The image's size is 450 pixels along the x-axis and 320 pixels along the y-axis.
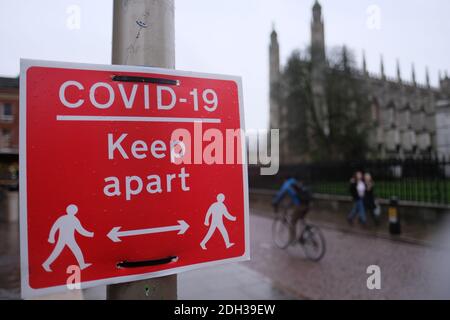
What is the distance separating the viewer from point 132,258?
1.24 metres

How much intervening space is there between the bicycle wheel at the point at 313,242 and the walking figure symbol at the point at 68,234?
6.91 m

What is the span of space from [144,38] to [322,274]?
20.2 feet

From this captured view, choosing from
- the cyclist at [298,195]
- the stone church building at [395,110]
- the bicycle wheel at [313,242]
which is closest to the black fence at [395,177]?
the cyclist at [298,195]

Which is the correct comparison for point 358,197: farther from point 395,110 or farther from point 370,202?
point 395,110

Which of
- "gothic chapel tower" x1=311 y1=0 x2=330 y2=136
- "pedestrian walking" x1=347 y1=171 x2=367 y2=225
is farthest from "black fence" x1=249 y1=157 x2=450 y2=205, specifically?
"gothic chapel tower" x1=311 y1=0 x2=330 y2=136

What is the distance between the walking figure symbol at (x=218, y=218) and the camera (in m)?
1.37

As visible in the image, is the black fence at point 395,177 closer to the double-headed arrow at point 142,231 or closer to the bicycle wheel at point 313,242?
the bicycle wheel at point 313,242

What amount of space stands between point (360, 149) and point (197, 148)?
1225 inches

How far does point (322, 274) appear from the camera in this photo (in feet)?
21.2

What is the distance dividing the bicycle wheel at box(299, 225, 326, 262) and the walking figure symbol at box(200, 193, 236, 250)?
21.4ft
